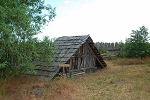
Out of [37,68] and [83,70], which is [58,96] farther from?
[83,70]

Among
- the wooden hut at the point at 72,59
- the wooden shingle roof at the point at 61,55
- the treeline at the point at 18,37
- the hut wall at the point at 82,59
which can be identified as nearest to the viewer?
the treeline at the point at 18,37

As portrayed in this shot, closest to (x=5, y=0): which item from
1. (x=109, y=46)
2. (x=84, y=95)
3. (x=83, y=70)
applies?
(x=84, y=95)

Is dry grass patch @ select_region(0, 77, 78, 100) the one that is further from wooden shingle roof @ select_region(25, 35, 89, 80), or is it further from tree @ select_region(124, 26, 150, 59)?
tree @ select_region(124, 26, 150, 59)

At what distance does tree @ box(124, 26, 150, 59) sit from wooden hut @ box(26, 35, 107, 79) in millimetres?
6959

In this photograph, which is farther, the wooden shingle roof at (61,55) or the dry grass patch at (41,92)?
the wooden shingle roof at (61,55)

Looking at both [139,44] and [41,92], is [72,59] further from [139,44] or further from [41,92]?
[139,44]

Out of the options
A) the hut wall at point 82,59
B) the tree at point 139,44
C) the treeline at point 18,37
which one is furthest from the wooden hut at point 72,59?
the tree at point 139,44

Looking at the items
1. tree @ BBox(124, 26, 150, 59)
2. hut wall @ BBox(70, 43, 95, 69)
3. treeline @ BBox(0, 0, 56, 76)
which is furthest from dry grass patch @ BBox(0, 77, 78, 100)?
tree @ BBox(124, 26, 150, 59)

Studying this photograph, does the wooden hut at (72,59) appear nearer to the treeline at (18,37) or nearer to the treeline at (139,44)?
the treeline at (18,37)

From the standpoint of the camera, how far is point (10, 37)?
565cm

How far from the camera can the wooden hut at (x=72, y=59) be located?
9.02m

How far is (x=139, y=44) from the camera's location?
772 inches

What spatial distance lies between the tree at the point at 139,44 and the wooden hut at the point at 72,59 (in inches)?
274

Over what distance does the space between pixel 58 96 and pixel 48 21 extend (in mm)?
5069
